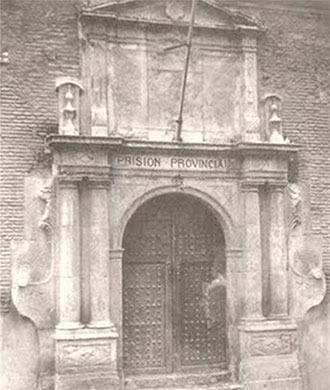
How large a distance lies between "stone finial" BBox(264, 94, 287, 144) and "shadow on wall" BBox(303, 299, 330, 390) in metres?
2.59

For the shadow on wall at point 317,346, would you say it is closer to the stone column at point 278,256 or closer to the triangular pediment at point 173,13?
the stone column at point 278,256

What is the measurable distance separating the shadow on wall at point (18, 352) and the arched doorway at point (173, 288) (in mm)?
1386

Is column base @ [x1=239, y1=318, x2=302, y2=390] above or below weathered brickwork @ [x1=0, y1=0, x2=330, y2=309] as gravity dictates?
below

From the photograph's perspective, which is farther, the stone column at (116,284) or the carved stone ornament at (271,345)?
the carved stone ornament at (271,345)

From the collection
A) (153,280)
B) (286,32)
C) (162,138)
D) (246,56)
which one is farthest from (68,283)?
(286,32)

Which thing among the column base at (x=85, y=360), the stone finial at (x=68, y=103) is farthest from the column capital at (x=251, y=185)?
the column base at (x=85, y=360)

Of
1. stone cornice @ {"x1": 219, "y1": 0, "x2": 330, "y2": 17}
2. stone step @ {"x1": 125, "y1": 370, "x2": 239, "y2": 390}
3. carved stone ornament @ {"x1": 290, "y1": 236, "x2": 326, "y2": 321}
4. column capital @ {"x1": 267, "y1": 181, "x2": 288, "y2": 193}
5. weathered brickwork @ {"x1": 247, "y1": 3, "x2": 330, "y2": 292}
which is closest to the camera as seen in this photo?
stone step @ {"x1": 125, "y1": 370, "x2": 239, "y2": 390}

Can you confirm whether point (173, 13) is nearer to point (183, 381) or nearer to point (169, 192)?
point (169, 192)

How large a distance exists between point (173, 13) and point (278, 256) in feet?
12.7

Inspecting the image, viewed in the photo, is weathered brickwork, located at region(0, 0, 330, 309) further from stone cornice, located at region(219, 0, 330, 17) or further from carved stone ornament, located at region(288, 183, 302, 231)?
carved stone ornament, located at region(288, 183, 302, 231)

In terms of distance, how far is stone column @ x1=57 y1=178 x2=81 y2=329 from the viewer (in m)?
9.16

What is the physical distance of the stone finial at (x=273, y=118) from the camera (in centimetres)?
1025

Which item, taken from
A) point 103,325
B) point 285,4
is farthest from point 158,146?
point 285,4

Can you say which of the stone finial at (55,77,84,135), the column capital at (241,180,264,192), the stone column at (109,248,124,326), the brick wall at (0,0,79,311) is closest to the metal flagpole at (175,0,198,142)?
the column capital at (241,180,264,192)
